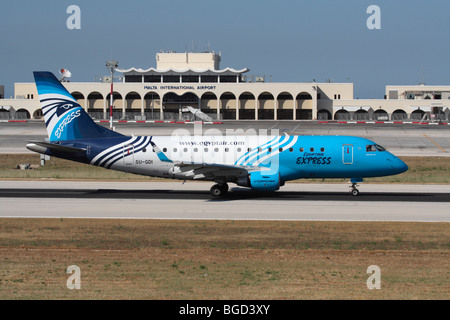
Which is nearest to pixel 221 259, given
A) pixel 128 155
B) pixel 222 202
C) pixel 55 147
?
pixel 222 202

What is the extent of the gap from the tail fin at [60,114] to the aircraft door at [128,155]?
2291 millimetres

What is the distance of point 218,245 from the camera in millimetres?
23062

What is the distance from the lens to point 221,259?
20.9m

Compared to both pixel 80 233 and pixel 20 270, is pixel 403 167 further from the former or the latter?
pixel 20 270

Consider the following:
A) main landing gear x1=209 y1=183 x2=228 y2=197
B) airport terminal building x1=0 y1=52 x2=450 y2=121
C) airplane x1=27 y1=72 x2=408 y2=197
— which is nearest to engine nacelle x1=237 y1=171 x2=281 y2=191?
airplane x1=27 y1=72 x2=408 y2=197

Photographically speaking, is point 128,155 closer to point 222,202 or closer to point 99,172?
point 222,202

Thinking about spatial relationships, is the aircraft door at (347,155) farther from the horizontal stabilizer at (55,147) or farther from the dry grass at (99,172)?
the horizontal stabilizer at (55,147)

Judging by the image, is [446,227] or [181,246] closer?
[181,246]

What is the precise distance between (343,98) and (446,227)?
11058 centimetres

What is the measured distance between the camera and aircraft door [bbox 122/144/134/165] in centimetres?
3756

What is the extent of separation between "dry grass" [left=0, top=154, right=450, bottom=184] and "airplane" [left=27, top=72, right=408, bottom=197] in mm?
9589

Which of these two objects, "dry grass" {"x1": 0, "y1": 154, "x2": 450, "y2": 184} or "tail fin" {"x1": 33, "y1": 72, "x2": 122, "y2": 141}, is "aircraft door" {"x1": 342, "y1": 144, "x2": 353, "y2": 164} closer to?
"dry grass" {"x1": 0, "y1": 154, "x2": 450, "y2": 184}

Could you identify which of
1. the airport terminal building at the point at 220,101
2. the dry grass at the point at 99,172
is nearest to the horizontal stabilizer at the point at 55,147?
the dry grass at the point at 99,172
